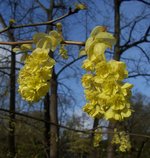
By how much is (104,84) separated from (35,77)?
35 centimetres

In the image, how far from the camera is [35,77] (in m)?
1.67

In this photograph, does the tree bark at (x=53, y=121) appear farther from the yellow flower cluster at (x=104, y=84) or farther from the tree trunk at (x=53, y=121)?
the yellow flower cluster at (x=104, y=84)

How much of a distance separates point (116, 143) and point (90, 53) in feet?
35.3

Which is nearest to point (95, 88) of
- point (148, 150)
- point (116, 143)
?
point (116, 143)

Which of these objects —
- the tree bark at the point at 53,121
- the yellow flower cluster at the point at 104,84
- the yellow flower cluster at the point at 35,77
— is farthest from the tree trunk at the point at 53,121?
the yellow flower cluster at the point at 104,84

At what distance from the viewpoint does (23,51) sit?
197 cm

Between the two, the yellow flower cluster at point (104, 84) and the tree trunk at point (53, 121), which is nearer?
the yellow flower cluster at point (104, 84)

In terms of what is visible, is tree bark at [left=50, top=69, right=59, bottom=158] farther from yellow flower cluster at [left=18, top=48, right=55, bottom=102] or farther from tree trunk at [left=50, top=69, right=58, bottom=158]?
yellow flower cluster at [left=18, top=48, right=55, bottom=102]

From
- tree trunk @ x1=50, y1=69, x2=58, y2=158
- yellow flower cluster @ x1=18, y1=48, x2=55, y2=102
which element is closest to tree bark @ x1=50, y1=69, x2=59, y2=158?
tree trunk @ x1=50, y1=69, x2=58, y2=158

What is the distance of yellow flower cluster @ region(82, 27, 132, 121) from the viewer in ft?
4.55

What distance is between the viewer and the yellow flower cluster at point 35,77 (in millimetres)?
1666

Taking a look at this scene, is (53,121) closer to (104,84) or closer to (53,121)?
(53,121)

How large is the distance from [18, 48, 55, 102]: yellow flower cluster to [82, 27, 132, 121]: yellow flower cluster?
0.20 metres

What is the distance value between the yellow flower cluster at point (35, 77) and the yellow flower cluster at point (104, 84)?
196 millimetres
